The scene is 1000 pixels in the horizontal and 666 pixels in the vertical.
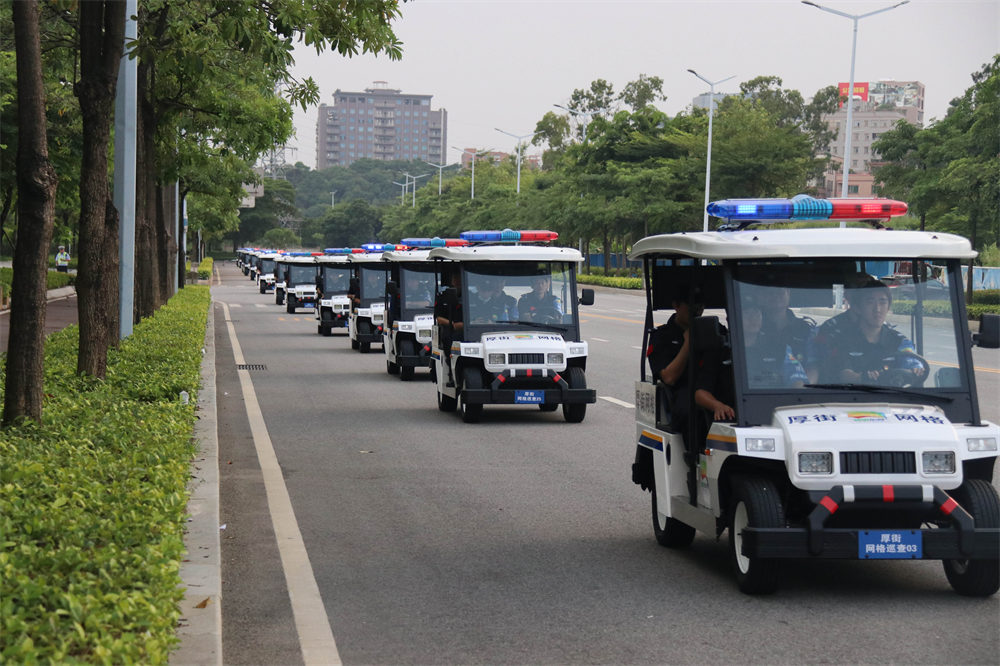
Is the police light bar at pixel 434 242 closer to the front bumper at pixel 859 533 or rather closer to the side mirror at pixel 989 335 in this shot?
the side mirror at pixel 989 335

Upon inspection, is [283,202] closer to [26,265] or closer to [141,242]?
Answer: [141,242]

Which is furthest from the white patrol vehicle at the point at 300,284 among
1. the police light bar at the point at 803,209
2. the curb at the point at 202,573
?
the police light bar at the point at 803,209

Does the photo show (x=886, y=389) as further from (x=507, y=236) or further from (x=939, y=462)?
(x=507, y=236)

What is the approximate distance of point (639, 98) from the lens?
117062 millimetres

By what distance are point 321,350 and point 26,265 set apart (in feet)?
61.2

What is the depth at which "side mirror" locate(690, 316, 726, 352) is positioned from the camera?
7477 millimetres

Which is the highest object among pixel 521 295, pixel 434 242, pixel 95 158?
pixel 95 158

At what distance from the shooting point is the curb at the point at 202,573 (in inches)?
219

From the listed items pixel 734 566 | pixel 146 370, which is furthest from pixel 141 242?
pixel 734 566

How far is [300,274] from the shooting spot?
47.7 metres

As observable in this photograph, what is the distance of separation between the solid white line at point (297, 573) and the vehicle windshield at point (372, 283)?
46.9ft

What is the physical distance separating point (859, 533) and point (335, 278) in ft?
95.6

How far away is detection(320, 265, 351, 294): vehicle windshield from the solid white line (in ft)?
69.0

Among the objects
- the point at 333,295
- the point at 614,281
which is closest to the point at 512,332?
the point at 333,295
